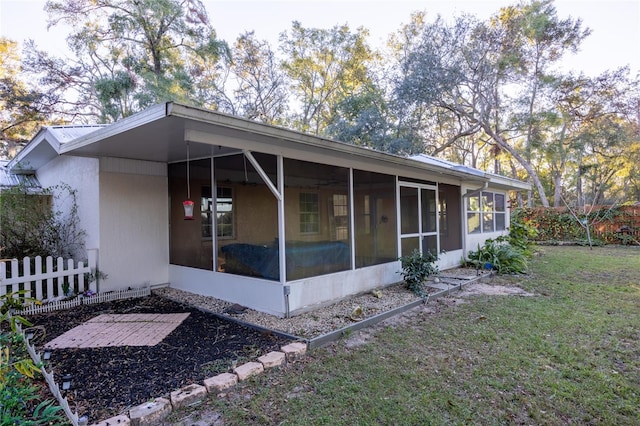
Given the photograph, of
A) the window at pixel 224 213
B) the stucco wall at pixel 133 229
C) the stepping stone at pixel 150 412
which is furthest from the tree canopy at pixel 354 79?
the stepping stone at pixel 150 412

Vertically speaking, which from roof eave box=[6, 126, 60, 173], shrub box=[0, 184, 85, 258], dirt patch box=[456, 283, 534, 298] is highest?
roof eave box=[6, 126, 60, 173]

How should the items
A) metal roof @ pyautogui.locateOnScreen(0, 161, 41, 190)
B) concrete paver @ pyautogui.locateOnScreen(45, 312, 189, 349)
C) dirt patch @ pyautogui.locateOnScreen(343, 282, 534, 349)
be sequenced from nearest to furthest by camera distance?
concrete paver @ pyautogui.locateOnScreen(45, 312, 189, 349), dirt patch @ pyautogui.locateOnScreen(343, 282, 534, 349), metal roof @ pyautogui.locateOnScreen(0, 161, 41, 190)

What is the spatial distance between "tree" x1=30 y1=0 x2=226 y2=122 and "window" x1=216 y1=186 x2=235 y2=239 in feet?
32.1

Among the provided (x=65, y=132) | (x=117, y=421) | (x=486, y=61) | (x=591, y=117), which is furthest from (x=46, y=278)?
(x=591, y=117)

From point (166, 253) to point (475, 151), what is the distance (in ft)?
90.7

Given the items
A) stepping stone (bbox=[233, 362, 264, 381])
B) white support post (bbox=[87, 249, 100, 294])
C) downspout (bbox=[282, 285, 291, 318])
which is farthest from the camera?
white support post (bbox=[87, 249, 100, 294])

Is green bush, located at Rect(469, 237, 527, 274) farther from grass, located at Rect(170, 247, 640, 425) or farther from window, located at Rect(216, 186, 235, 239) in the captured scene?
window, located at Rect(216, 186, 235, 239)

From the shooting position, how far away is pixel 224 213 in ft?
17.4

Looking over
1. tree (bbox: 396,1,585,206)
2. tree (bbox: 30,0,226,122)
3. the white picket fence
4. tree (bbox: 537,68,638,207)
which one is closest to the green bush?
the white picket fence

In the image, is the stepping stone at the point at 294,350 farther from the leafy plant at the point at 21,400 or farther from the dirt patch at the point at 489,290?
the dirt patch at the point at 489,290

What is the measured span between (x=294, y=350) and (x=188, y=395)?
1.09m

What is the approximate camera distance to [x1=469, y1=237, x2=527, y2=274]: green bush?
25.9 ft

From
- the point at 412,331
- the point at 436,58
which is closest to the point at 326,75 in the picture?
the point at 436,58

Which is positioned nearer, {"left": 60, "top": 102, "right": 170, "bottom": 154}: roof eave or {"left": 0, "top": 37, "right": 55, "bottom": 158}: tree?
{"left": 60, "top": 102, "right": 170, "bottom": 154}: roof eave
